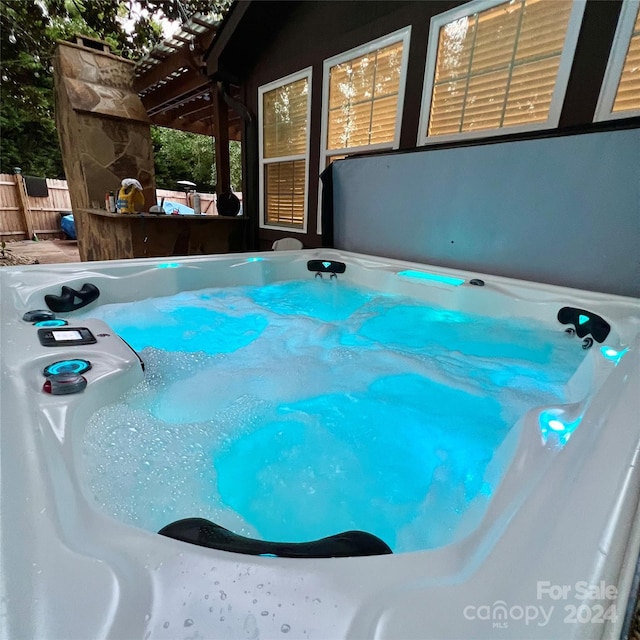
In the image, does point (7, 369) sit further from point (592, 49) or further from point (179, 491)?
point (592, 49)

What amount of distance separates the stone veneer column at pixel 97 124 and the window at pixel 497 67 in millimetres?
3547

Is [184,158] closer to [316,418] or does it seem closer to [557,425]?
[316,418]

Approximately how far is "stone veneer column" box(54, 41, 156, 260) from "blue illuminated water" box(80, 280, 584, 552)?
3.18m

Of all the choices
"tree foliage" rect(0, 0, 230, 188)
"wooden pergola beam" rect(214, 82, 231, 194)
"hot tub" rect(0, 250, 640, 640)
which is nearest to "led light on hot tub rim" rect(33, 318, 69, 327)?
"hot tub" rect(0, 250, 640, 640)

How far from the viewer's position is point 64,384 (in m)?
0.81

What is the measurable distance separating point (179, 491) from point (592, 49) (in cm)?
272

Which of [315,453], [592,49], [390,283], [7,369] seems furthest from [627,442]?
[592,49]

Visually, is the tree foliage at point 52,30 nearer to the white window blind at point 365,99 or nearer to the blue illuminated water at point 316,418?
the white window blind at point 365,99

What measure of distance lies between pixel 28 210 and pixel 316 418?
9.05 meters

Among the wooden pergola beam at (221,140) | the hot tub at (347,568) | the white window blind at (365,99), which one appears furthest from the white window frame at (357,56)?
the hot tub at (347,568)

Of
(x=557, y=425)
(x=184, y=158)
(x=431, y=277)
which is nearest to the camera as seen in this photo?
(x=557, y=425)

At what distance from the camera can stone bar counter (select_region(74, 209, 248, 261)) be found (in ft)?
11.1

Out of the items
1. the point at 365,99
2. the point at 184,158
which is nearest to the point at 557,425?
the point at 365,99

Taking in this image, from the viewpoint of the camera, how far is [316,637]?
0.36 m
